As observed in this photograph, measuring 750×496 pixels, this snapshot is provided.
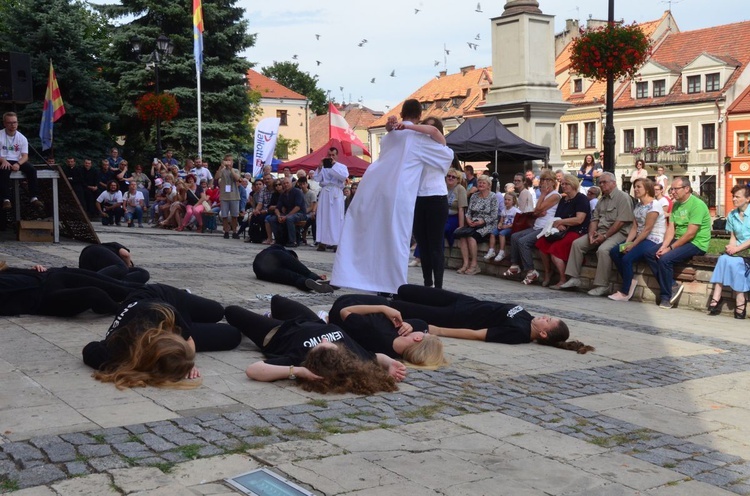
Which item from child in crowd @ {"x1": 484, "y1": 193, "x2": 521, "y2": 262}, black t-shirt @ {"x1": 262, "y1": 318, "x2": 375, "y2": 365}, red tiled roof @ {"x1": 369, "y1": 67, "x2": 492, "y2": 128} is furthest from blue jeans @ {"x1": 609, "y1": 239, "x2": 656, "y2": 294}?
red tiled roof @ {"x1": 369, "y1": 67, "x2": 492, "y2": 128}

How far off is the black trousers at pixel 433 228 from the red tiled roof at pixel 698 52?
53.5m

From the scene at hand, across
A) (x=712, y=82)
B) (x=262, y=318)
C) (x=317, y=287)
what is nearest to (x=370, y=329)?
(x=262, y=318)

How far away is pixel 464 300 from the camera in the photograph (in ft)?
26.3

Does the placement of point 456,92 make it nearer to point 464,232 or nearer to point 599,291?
point 464,232

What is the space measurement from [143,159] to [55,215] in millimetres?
22656

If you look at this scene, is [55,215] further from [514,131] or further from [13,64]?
[514,131]

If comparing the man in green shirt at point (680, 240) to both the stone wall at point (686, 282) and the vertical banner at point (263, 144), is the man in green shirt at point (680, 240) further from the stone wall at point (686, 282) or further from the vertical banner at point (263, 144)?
the vertical banner at point (263, 144)

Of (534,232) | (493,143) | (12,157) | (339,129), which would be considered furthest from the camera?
(339,129)

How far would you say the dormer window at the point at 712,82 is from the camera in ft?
192

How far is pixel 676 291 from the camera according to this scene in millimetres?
11766

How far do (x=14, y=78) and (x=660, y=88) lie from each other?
53.2 meters

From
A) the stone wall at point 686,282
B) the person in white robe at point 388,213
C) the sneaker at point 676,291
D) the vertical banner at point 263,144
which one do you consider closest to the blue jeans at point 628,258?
the stone wall at point 686,282

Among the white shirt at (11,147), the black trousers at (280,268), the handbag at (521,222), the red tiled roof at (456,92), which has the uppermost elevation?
the red tiled roof at (456,92)

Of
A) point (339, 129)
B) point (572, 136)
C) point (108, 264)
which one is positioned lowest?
point (108, 264)
